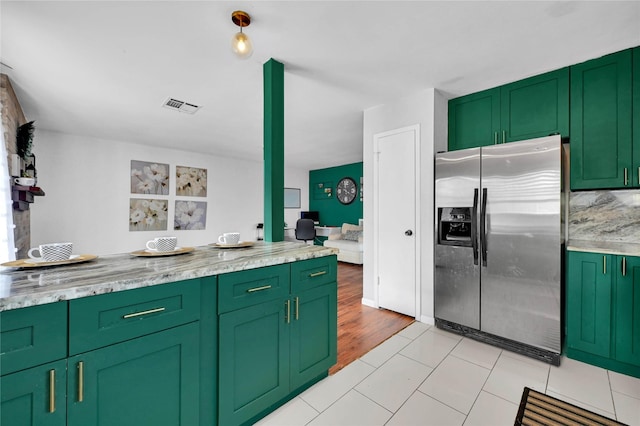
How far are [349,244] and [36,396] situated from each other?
517cm

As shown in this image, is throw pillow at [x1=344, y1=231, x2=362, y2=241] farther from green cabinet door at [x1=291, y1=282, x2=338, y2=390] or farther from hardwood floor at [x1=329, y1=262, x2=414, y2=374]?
green cabinet door at [x1=291, y1=282, x2=338, y2=390]

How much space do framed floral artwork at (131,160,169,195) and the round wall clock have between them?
4246mm

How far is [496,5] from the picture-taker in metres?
1.67

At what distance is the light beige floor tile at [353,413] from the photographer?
5.02 feet

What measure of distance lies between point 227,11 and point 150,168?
16.2 ft

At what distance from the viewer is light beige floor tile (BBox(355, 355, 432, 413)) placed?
1.72 m

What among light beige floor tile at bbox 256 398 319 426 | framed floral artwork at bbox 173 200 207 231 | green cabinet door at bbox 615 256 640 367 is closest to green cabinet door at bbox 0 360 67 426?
light beige floor tile at bbox 256 398 319 426

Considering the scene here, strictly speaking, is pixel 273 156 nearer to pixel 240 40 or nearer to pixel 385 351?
pixel 240 40

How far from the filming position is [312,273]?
175 cm

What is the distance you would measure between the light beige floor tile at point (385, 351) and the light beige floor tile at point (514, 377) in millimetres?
680

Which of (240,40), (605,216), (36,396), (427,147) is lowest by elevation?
(36,396)

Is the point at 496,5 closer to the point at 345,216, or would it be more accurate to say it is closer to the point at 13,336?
the point at 13,336

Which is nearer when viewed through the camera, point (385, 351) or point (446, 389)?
point (446, 389)

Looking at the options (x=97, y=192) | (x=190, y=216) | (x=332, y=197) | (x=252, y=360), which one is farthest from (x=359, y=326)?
(x=97, y=192)
